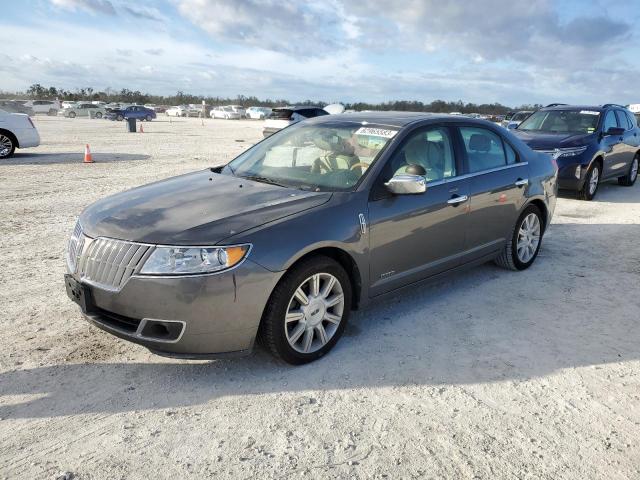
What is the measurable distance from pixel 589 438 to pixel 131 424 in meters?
2.56

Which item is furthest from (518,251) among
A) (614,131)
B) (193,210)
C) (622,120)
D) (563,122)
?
(622,120)

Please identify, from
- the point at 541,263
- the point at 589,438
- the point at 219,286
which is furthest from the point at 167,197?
the point at 541,263

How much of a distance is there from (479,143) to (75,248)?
3715mm

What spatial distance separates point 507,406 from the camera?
322cm

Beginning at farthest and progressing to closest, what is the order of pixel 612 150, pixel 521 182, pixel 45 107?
pixel 45 107, pixel 612 150, pixel 521 182

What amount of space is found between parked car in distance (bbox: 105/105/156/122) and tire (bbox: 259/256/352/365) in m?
48.6

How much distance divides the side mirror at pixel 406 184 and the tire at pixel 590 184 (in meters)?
7.49

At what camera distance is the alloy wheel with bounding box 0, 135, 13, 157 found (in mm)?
14820

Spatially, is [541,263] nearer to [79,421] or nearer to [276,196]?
[276,196]

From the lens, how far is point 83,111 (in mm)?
56938

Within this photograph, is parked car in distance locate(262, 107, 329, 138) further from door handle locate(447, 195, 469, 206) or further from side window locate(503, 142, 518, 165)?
door handle locate(447, 195, 469, 206)

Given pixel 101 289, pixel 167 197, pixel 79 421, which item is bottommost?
pixel 79 421

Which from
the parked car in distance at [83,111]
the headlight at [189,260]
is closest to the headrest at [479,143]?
the headlight at [189,260]

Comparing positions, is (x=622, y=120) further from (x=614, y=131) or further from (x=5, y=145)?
(x=5, y=145)
